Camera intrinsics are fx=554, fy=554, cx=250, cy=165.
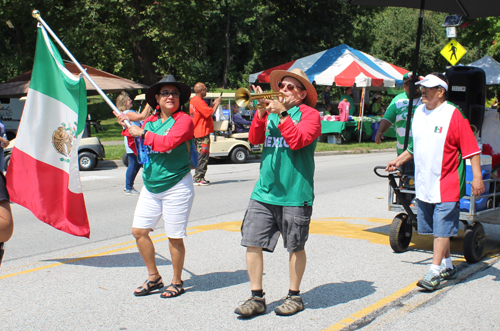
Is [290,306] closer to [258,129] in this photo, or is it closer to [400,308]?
[400,308]

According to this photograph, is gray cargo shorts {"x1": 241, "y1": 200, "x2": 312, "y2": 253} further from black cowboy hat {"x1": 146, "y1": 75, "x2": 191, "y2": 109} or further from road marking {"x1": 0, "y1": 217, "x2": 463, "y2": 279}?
road marking {"x1": 0, "y1": 217, "x2": 463, "y2": 279}

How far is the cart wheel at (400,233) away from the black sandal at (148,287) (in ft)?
8.78

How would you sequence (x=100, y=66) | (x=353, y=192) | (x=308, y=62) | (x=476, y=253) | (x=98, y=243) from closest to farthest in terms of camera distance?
(x=476, y=253) → (x=98, y=243) → (x=353, y=192) → (x=308, y=62) → (x=100, y=66)

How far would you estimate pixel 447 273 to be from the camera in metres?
5.10

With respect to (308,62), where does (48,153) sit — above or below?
below

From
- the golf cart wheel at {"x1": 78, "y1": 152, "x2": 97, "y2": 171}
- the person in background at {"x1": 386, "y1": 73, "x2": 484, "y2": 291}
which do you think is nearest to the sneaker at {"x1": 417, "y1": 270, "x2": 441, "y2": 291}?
the person in background at {"x1": 386, "y1": 73, "x2": 484, "y2": 291}

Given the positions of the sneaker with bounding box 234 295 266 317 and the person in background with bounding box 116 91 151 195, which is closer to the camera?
the sneaker with bounding box 234 295 266 317

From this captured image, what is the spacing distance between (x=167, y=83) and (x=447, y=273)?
3.06 meters

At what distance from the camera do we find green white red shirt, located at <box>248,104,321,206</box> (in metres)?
4.16

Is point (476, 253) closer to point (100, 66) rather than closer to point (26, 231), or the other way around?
point (26, 231)

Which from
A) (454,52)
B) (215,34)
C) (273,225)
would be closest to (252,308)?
(273,225)

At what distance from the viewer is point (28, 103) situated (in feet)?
15.7

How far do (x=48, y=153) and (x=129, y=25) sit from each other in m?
26.3

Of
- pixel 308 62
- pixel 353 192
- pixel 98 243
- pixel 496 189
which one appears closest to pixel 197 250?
pixel 98 243
